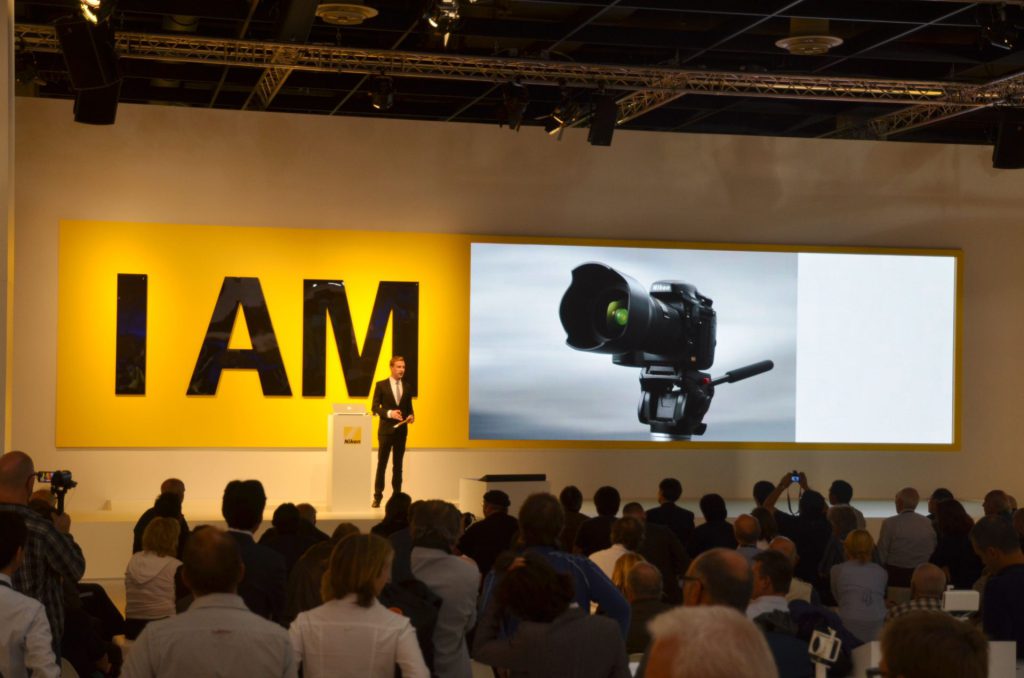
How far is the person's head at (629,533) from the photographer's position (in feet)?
17.2

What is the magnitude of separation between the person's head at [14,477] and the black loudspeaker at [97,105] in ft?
20.8

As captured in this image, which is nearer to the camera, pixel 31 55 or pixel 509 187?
pixel 31 55

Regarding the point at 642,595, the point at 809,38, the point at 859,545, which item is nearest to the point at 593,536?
the point at 859,545

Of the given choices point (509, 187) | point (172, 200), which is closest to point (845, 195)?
point (509, 187)

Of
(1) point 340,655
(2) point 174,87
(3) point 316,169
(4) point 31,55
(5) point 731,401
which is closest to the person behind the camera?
(1) point 340,655

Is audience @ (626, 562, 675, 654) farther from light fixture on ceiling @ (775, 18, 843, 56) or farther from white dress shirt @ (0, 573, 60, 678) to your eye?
light fixture on ceiling @ (775, 18, 843, 56)

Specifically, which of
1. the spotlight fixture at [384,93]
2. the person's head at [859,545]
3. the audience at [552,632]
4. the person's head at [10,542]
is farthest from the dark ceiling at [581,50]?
the audience at [552,632]

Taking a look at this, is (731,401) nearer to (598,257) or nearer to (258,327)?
(598,257)

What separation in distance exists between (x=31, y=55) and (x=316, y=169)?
2643 mm

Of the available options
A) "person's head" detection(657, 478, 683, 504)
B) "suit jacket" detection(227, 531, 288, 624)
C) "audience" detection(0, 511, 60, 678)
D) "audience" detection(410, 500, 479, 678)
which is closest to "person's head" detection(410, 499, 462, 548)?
"audience" detection(410, 500, 479, 678)

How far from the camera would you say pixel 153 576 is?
593cm

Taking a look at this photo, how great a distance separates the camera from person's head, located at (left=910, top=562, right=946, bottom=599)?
5.00m

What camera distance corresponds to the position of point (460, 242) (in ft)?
40.0

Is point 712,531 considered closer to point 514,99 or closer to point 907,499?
point 907,499
